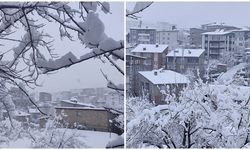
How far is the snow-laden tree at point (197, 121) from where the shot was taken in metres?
2.49

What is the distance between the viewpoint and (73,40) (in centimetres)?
243

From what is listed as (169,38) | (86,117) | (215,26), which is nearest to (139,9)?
(169,38)

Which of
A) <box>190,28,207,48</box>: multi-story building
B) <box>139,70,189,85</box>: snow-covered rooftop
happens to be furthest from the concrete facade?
<box>190,28,207,48</box>: multi-story building

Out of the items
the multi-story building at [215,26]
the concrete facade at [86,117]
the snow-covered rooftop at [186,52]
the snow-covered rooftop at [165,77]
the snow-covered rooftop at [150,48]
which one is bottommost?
the concrete facade at [86,117]

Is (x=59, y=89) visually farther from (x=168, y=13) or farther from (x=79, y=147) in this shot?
(x=168, y=13)

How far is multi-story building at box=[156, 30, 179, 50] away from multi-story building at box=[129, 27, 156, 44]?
0.04 meters

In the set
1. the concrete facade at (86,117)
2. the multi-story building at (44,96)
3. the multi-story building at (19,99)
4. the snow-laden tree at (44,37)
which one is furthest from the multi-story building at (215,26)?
the multi-story building at (19,99)

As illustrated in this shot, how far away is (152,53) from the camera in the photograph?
2.47 m

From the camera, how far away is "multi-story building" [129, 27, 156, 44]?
97.0 inches

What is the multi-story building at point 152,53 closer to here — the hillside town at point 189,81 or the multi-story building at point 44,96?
the hillside town at point 189,81

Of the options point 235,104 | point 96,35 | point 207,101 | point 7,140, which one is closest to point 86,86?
point 96,35

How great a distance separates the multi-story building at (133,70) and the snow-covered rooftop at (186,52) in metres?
0.20

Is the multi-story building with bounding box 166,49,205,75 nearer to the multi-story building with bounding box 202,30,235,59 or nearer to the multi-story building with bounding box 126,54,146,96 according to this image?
the multi-story building with bounding box 202,30,235,59

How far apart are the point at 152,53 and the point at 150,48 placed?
0.04 meters
